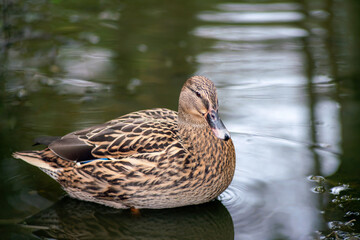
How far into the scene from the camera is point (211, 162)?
484cm

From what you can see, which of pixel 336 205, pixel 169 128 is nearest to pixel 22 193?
pixel 169 128

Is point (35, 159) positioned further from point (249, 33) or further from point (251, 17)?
point (251, 17)

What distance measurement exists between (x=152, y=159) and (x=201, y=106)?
61 cm

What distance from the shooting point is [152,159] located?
187 inches

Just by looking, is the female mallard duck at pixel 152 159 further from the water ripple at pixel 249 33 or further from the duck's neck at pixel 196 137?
the water ripple at pixel 249 33

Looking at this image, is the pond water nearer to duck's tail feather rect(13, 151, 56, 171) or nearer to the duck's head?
duck's tail feather rect(13, 151, 56, 171)

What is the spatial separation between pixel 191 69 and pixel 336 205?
3754mm

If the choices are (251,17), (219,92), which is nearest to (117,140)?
(219,92)

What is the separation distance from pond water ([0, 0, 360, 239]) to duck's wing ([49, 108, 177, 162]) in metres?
0.47

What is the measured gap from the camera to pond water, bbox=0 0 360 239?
4707 millimetres

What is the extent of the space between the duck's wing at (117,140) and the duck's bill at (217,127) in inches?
15.1

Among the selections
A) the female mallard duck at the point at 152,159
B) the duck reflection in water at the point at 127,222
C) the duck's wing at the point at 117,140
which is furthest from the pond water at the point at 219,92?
the duck's wing at the point at 117,140

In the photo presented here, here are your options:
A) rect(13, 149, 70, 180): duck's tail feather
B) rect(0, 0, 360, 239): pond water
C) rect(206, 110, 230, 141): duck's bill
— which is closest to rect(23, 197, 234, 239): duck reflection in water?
rect(0, 0, 360, 239): pond water

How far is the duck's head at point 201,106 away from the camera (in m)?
4.70
